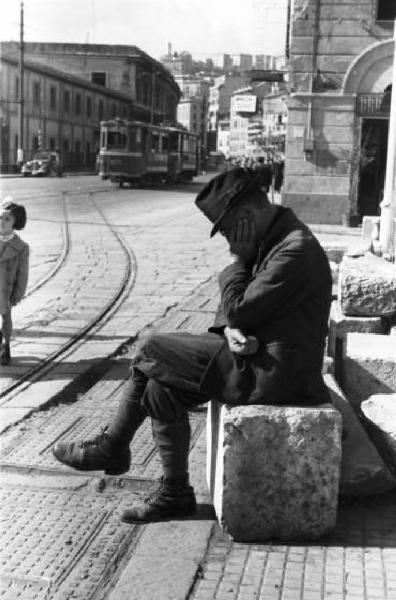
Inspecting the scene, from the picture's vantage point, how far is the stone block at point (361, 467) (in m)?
3.97

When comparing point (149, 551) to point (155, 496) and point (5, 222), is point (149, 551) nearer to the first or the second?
point (155, 496)

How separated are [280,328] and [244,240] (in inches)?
17.0

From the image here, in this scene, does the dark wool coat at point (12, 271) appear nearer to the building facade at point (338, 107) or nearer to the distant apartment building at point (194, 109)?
the building facade at point (338, 107)

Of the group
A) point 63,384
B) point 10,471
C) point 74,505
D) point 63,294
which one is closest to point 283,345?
point 74,505

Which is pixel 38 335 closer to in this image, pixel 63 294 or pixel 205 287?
pixel 63 294

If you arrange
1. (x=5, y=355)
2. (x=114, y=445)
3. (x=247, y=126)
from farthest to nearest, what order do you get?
(x=247, y=126) → (x=5, y=355) → (x=114, y=445)

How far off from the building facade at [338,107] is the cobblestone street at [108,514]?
1057 centimetres

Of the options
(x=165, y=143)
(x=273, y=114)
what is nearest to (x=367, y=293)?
(x=165, y=143)

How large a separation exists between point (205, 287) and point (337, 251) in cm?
296

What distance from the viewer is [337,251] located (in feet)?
27.0

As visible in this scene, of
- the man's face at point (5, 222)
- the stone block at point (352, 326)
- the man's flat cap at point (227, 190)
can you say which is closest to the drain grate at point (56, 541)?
the man's flat cap at point (227, 190)

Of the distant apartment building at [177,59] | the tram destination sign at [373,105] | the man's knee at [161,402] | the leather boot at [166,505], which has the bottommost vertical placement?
the leather boot at [166,505]

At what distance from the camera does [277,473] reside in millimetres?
3625

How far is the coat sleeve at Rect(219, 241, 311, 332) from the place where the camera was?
12.0ft
